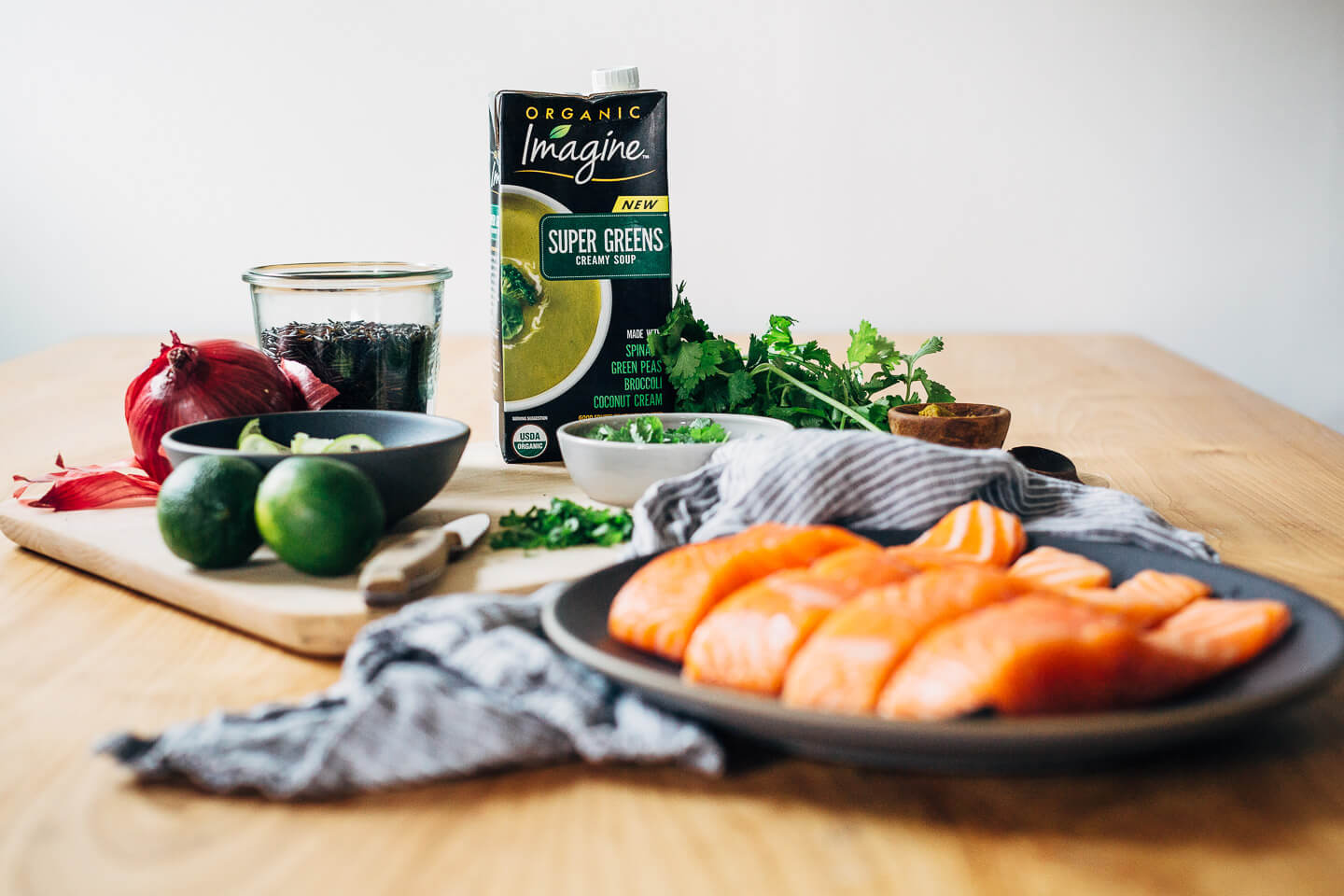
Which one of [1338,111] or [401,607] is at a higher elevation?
[1338,111]

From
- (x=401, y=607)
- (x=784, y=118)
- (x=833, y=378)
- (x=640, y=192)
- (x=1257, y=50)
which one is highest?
(x=1257, y=50)

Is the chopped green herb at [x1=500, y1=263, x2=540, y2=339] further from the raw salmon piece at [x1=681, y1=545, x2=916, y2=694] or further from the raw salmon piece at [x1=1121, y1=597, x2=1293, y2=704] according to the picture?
the raw salmon piece at [x1=1121, y1=597, x2=1293, y2=704]

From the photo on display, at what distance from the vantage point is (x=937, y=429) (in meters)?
1.27

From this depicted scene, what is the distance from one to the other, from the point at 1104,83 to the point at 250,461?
3.40 meters

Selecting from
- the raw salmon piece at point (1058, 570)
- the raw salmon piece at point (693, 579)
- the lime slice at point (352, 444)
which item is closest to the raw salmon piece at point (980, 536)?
the raw salmon piece at point (1058, 570)

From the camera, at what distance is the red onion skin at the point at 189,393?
1.30 metres

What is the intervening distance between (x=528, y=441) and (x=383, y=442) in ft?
0.96

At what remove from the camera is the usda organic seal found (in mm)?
1538

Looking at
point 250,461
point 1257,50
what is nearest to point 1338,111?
point 1257,50

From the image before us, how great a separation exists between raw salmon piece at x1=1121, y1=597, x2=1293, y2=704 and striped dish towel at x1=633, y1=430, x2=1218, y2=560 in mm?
310

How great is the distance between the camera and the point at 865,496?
1068 mm

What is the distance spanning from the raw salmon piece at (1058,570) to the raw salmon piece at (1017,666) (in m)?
0.21

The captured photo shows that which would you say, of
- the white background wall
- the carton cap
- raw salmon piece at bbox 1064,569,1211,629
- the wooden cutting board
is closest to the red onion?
the wooden cutting board

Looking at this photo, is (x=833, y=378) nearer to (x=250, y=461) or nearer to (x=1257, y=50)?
(x=250, y=461)
